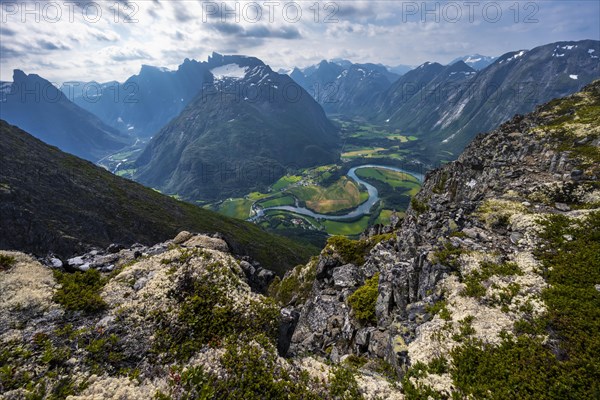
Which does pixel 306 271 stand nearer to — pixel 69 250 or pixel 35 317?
pixel 35 317

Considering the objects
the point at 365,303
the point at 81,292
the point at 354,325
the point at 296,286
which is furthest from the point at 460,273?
the point at 296,286

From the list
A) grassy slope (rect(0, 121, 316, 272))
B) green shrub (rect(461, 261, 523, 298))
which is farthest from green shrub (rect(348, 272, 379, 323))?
grassy slope (rect(0, 121, 316, 272))

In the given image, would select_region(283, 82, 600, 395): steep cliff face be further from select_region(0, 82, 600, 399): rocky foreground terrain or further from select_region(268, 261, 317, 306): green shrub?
select_region(268, 261, 317, 306): green shrub

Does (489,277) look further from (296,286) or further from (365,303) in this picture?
(296,286)

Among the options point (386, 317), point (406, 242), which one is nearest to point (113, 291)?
point (386, 317)

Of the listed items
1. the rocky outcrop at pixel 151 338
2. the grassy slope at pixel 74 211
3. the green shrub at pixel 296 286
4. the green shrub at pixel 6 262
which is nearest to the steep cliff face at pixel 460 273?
the rocky outcrop at pixel 151 338

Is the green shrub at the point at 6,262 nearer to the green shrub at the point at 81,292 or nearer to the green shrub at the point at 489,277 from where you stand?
the green shrub at the point at 81,292

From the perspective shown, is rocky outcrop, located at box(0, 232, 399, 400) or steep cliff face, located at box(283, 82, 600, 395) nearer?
rocky outcrop, located at box(0, 232, 399, 400)
